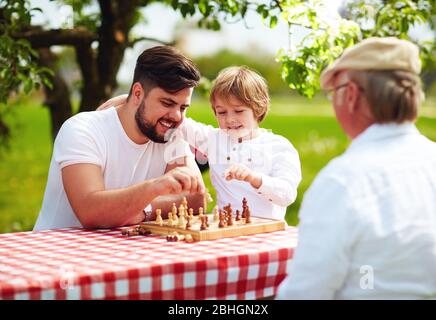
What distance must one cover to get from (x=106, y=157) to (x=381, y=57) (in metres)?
1.82

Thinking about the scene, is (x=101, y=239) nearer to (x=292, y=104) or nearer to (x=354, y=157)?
(x=354, y=157)

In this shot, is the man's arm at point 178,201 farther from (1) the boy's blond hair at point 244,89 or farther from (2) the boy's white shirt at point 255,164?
(1) the boy's blond hair at point 244,89

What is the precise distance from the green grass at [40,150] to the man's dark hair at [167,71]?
4131 millimetres

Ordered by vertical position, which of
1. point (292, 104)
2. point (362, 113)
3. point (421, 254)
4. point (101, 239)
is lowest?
point (292, 104)

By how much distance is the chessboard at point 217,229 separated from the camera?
279 cm

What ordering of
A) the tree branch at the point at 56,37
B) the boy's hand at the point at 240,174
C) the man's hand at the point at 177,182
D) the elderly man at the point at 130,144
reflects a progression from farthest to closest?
the tree branch at the point at 56,37 → the elderly man at the point at 130,144 → the boy's hand at the point at 240,174 → the man's hand at the point at 177,182

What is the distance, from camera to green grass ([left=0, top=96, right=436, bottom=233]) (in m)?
10.2

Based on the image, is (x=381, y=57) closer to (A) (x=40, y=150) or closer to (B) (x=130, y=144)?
(B) (x=130, y=144)

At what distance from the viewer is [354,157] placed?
205cm

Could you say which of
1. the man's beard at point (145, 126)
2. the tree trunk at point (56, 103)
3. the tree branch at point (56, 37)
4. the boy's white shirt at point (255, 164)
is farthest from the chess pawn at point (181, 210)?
the tree trunk at point (56, 103)

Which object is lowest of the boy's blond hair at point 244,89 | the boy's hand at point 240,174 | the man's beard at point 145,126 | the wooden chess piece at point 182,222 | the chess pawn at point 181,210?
the wooden chess piece at point 182,222

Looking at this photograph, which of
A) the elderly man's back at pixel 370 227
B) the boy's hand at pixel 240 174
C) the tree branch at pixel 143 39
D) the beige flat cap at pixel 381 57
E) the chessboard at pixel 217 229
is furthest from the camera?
the tree branch at pixel 143 39

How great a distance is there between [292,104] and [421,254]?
26606 mm

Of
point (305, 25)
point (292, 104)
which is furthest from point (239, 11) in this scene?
point (292, 104)
